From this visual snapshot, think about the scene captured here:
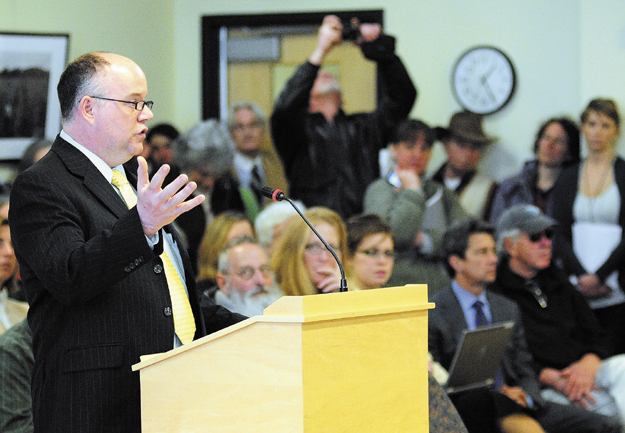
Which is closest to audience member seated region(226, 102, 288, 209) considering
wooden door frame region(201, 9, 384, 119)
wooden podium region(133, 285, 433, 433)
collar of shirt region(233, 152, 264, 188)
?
collar of shirt region(233, 152, 264, 188)

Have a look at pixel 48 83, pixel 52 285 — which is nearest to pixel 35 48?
pixel 48 83

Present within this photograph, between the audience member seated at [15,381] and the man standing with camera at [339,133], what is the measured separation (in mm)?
2371

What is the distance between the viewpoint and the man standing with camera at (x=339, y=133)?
4691 millimetres

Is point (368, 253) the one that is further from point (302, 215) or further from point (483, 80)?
point (483, 80)

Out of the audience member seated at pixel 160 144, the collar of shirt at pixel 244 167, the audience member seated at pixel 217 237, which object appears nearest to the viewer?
the audience member seated at pixel 217 237

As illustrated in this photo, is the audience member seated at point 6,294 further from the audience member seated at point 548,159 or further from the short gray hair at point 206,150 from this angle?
the audience member seated at point 548,159

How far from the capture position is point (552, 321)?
420 cm

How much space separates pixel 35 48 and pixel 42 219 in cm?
343

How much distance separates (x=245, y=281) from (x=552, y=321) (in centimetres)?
171

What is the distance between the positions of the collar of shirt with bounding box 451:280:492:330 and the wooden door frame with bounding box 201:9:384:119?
3.19 m

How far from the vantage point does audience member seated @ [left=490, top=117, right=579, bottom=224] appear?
544 cm

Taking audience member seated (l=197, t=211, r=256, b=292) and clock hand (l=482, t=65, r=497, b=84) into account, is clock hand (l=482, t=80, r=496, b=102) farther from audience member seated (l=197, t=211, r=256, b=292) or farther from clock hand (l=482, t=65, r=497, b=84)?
audience member seated (l=197, t=211, r=256, b=292)

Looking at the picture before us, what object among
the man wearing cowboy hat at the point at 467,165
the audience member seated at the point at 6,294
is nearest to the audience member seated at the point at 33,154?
the audience member seated at the point at 6,294

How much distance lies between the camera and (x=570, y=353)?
13.6 ft
